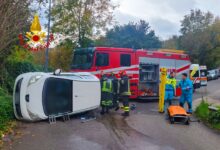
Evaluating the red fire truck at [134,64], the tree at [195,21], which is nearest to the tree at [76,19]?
the red fire truck at [134,64]

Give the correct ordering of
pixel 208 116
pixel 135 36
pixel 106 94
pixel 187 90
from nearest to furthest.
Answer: pixel 208 116 → pixel 106 94 → pixel 187 90 → pixel 135 36

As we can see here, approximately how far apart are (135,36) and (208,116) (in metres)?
34.0

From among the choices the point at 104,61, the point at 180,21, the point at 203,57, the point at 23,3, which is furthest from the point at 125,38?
the point at 23,3

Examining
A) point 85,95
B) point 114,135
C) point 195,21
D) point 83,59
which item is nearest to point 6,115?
point 85,95

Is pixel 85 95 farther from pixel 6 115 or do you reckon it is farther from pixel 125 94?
pixel 6 115

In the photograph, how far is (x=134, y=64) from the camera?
1622 centimetres

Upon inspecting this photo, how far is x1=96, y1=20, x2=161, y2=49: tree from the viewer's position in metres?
42.4

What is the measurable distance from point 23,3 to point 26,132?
139 inches

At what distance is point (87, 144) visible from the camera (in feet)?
25.2

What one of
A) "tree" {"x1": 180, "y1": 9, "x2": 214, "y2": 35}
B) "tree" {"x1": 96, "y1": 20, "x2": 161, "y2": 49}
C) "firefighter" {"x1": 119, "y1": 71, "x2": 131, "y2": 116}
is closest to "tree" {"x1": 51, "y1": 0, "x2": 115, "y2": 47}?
"firefighter" {"x1": 119, "y1": 71, "x2": 131, "y2": 116}

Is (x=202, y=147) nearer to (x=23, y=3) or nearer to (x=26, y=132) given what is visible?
(x=26, y=132)

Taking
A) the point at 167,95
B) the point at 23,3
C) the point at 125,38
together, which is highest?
the point at 125,38

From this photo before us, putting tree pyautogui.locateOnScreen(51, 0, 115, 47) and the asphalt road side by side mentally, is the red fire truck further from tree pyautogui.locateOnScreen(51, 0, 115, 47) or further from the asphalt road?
tree pyautogui.locateOnScreen(51, 0, 115, 47)

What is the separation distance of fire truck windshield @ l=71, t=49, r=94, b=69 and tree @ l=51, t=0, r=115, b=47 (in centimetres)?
847
